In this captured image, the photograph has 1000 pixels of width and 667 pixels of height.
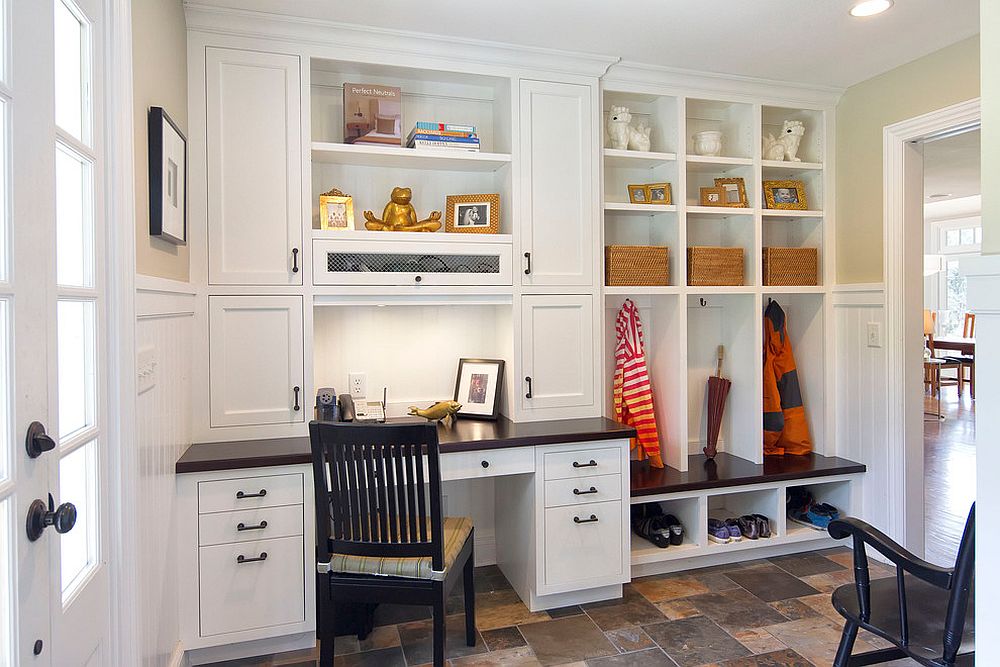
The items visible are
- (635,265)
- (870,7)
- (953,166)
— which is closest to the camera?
(870,7)

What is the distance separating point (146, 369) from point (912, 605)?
2301mm

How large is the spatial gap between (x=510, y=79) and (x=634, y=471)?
201 centimetres

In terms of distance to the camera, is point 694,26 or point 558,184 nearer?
point 694,26

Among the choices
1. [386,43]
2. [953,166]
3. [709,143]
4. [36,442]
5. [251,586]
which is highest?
[953,166]

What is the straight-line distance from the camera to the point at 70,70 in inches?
53.9

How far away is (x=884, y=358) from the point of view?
3266 millimetres

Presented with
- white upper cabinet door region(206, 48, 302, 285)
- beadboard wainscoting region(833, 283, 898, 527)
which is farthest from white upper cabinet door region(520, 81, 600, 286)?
beadboard wainscoting region(833, 283, 898, 527)

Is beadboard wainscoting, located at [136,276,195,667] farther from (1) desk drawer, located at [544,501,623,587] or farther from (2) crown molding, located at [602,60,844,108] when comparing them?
(2) crown molding, located at [602,60,844,108]

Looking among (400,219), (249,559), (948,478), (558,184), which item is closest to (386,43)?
(400,219)

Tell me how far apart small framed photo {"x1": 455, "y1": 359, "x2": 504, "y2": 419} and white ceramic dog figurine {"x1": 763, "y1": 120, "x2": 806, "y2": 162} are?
1961 mm

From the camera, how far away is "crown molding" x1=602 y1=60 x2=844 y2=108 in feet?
10.5

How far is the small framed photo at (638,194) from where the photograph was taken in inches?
133

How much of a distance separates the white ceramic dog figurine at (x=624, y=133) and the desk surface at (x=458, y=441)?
1.42 metres

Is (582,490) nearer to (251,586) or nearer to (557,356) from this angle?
(557,356)
